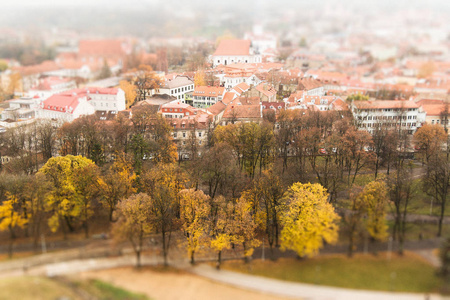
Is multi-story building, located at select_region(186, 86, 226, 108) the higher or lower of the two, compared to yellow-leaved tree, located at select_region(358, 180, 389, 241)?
higher

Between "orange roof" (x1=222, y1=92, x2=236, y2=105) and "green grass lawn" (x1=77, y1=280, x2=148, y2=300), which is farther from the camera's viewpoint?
"orange roof" (x1=222, y1=92, x2=236, y2=105)

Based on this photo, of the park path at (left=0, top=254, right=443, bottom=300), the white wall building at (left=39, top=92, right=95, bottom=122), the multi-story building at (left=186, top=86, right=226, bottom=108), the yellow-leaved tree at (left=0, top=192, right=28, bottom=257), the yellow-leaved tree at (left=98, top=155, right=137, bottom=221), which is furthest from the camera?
the white wall building at (left=39, top=92, right=95, bottom=122)

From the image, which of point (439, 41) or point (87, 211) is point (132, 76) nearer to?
point (87, 211)

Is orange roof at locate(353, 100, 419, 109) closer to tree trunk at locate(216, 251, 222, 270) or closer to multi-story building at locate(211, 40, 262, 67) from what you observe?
multi-story building at locate(211, 40, 262, 67)

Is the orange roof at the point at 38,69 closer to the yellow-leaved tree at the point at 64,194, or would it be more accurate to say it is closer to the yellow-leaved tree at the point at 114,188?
the yellow-leaved tree at the point at 64,194

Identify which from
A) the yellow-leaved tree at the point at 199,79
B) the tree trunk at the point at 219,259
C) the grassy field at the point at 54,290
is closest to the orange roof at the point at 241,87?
the yellow-leaved tree at the point at 199,79

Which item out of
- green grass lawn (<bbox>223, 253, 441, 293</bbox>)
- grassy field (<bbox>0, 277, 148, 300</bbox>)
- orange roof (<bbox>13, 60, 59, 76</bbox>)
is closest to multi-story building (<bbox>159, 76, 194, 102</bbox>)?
green grass lawn (<bbox>223, 253, 441, 293</bbox>)

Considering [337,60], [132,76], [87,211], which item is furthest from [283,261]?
[337,60]
